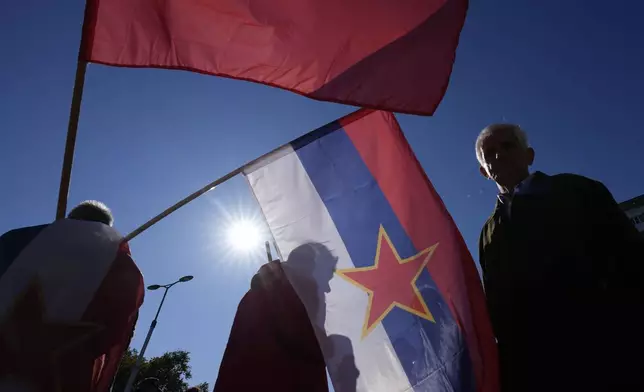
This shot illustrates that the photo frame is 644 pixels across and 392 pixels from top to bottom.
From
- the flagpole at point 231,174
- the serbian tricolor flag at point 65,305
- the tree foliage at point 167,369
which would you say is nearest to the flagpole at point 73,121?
the serbian tricolor flag at point 65,305

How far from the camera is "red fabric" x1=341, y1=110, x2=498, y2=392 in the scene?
2352 millimetres

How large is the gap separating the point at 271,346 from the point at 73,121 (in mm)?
1680

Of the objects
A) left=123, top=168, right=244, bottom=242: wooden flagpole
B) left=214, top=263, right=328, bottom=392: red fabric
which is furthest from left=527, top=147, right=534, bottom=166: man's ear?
left=123, top=168, right=244, bottom=242: wooden flagpole

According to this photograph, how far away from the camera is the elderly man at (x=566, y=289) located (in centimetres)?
172

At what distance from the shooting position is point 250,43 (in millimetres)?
2777

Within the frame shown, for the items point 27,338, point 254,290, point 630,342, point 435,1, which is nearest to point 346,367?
point 254,290

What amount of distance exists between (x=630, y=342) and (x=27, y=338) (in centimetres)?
244

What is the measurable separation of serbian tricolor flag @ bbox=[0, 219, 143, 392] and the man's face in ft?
6.85

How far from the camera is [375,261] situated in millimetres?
3068

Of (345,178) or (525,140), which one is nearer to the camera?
(525,140)

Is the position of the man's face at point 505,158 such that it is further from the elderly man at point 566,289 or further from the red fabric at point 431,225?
the red fabric at point 431,225

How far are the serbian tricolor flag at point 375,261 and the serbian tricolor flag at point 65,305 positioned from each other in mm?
732

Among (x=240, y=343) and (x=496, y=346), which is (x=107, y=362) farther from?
(x=496, y=346)

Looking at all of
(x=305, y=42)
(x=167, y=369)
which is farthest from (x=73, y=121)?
(x=167, y=369)
